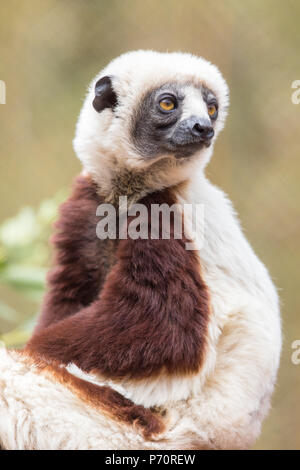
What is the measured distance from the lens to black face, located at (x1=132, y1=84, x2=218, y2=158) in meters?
2.28

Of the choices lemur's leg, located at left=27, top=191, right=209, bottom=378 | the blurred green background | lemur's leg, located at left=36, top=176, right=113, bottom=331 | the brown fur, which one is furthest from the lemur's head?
the blurred green background

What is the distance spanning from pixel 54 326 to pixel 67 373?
0.63ft

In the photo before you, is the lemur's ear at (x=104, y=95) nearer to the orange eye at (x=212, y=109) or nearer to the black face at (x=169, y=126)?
the black face at (x=169, y=126)

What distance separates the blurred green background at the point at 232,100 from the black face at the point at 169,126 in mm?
2835

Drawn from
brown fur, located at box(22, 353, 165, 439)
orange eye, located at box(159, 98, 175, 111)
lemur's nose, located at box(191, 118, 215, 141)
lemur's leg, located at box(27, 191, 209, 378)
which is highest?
orange eye, located at box(159, 98, 175, 111)

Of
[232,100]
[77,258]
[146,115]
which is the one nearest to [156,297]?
[77,258]

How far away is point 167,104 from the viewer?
2.40 m

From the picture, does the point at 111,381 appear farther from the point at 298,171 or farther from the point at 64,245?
the point at 298,171

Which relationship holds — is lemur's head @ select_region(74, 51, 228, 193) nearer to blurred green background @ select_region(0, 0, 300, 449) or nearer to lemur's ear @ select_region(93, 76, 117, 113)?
lemur's ear @ select_region(93, 76, 117, 113)

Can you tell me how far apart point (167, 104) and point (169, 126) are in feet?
0.29

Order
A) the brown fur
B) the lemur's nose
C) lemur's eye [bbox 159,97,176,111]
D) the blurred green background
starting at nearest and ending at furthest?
the brown fur
the lemur's nose
lemur's eye [bbox 159,97,176,111]
the blurred green background

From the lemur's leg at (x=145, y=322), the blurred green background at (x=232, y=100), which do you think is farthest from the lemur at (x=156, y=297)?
the blurred green background at (x=232, y=100)

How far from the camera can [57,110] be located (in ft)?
19.5

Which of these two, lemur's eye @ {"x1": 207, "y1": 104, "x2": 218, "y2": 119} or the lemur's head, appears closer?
the lemur's head
